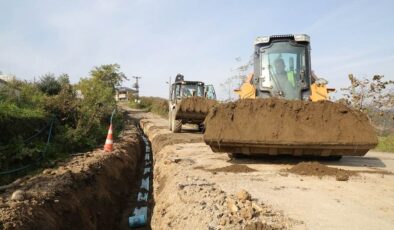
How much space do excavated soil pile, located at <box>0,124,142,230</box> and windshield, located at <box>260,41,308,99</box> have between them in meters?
4.16

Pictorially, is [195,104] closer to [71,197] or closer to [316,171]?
[316,171]

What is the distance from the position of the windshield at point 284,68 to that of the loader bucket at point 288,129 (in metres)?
1.44

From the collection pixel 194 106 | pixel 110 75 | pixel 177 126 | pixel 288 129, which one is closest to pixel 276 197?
pixel 288 129

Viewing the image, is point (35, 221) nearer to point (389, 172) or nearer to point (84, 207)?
point (84, 207)

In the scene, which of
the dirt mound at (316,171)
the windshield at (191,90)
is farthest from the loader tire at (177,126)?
the dirt mound at (316,171)

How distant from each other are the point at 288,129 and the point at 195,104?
8608 millimetres

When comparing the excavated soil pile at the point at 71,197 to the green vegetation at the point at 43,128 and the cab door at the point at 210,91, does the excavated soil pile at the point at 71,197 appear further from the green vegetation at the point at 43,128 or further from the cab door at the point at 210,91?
the cab door at the point at 210,91

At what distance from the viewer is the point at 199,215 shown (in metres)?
4.36

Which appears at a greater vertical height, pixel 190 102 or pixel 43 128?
pixel 190 102

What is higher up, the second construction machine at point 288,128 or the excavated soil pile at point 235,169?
the second construction machine at point 288,128

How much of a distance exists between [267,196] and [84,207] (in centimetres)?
320

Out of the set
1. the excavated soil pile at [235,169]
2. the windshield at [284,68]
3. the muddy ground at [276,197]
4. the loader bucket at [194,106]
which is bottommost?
the muddy ground at [276,197]

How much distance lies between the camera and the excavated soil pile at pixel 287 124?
706 centimetres

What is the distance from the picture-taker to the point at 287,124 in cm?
726
